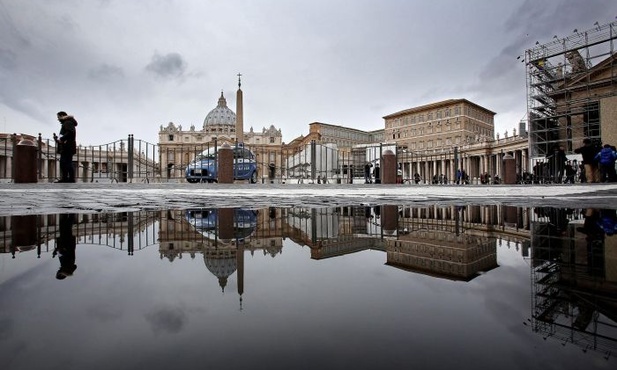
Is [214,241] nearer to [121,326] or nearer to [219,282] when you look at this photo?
[219,282]

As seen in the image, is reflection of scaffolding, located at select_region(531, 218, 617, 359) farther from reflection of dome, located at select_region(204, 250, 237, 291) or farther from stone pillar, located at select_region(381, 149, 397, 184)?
stone pillar, located at select_region(381, 149, 397, 184)

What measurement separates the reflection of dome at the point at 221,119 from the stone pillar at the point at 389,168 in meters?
81.2

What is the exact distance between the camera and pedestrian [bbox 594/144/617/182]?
13.7 metres

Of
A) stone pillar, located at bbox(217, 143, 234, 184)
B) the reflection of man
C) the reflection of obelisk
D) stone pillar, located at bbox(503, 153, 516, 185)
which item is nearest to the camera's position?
the reflection of man

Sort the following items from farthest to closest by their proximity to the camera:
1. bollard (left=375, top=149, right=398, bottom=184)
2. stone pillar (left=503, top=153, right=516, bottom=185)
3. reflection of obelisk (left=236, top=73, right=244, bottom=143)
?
reflection of obelisk (left=236, top=73, right=244, bottom=143)
stone pillar (left=503, top=153, right=516, bottom=185)
bollard (left=375, top=149, right=398, bottom=184)

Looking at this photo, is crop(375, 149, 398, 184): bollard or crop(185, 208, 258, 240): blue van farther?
crop(375, 149, 398, 184): bollard

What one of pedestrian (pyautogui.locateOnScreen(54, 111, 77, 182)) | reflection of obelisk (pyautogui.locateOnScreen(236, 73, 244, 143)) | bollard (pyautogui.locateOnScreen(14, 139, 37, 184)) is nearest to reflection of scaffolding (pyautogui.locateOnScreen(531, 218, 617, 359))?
pedestrian (pyautogui.locateOnScreen(54, 111, 77, 182))

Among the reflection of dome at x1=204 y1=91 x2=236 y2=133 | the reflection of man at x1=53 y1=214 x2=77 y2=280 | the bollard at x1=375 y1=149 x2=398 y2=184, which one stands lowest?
the reflection of man at x1=53 y1=214 x2=77 y2=280

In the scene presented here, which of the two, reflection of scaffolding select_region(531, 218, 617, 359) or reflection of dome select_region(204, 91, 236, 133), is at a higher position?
reflection of dome select_region(204, 91, 236, 133)

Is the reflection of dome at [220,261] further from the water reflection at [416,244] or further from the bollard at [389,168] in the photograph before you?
the bollard at [389,168]

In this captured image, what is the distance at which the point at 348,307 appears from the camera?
100 centimetres

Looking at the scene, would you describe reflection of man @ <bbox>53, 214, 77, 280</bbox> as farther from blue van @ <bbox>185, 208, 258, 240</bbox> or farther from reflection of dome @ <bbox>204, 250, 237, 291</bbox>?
blue van @ <bbox>185, 208, 258, 240</bbox>

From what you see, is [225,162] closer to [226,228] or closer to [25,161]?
[25,161]

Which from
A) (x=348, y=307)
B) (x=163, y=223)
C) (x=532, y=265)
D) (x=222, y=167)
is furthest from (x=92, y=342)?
(x=222, y=167)
